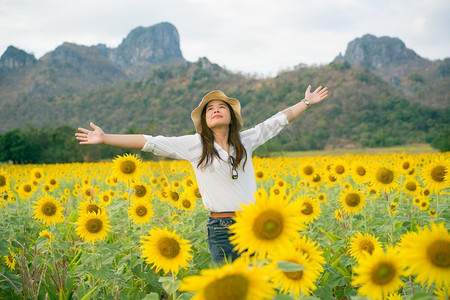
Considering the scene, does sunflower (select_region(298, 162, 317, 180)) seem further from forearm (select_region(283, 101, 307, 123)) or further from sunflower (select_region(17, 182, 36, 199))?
sunflower (select_region(17, 182, 36, 199))

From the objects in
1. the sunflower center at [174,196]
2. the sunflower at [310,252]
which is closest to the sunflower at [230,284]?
the sunflower at [310,252]

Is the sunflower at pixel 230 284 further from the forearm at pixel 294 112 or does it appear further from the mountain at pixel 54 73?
the mountain at pixel 54 73

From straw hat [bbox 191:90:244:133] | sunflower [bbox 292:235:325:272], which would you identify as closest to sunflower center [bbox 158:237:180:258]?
sunflower [bbox 292:235:325:272]

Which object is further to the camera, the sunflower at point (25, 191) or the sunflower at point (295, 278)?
the sunflower at point (25, 191)

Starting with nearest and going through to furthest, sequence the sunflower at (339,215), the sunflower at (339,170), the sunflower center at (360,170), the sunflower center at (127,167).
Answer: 1. the sunflower center at (127,167)
2. the sunflower at (339,215)
3. the sunflower center at (360,170)
4. the sunflower at (339,170)

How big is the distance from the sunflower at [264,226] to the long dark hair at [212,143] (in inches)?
76.1

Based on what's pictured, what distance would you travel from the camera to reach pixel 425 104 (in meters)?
54.0

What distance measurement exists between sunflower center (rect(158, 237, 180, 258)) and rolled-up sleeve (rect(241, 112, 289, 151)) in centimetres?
183

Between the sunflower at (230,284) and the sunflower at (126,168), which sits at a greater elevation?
the sunflower at (126,168)

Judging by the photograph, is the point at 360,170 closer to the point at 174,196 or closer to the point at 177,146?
the point at 174,196

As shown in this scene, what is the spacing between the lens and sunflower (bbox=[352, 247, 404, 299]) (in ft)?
4.43

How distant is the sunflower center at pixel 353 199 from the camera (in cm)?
410

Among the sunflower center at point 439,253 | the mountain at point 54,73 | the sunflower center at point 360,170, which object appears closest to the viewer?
the sunflower center at point 439,253

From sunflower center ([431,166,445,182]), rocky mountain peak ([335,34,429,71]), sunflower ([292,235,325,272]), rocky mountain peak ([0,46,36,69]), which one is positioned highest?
rocky mountain peak ([335,34,429,71])
